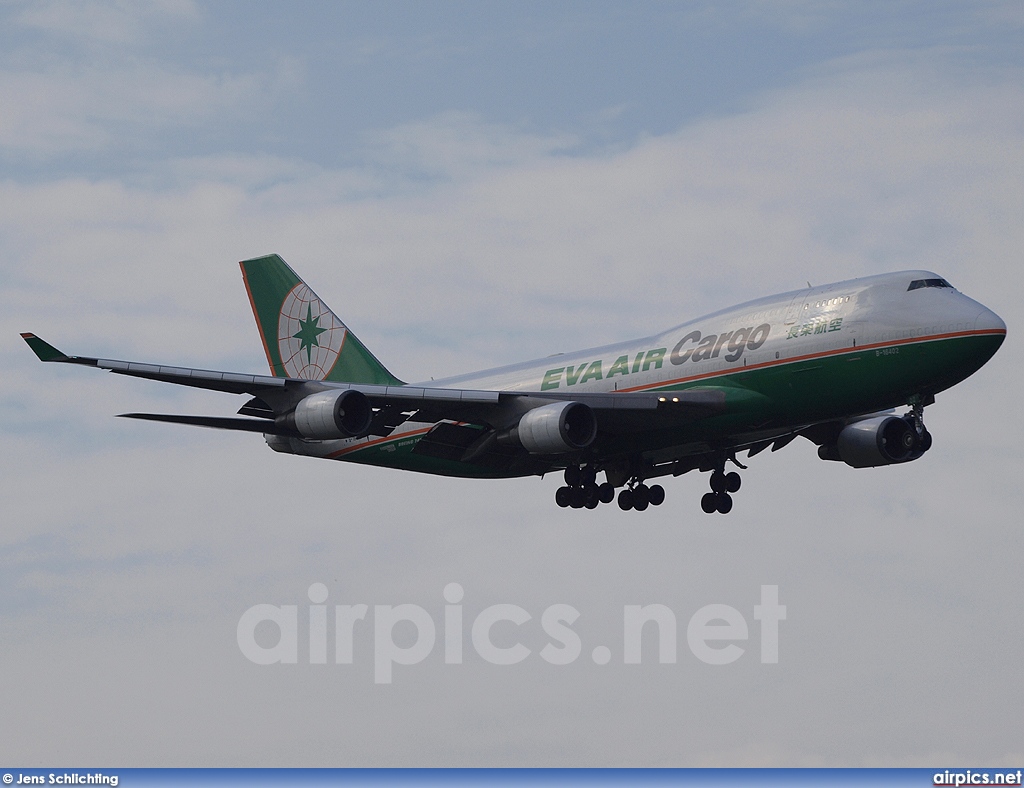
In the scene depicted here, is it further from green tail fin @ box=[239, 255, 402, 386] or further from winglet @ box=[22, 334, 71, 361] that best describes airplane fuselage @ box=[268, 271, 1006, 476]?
winglet @ box=[22, 334, 71, 361]

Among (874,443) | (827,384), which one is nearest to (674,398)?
(827,384)

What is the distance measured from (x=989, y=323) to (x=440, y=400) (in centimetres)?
1492

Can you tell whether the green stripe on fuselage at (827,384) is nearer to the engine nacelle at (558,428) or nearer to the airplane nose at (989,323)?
the airplane nose at (989,323)

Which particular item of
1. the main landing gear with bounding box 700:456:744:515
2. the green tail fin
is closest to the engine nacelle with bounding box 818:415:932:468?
the main landing gear with bounding box 700:456:744:515

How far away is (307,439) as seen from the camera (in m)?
42.8

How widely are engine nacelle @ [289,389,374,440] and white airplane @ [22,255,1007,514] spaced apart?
42 mm

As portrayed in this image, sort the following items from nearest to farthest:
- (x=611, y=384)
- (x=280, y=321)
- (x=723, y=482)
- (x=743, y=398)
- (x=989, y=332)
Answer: (x=989, y=332) → (x=743, y=398) → (x=611, y=384) → (x=723, y=482) → (x=280, y=321)

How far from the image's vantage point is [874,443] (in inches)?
1842

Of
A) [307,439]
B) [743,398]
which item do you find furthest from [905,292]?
[307,439]

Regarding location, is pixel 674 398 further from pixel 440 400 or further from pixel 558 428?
pixel 440 400

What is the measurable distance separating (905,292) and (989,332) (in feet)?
7.98

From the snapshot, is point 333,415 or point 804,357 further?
point 333,415

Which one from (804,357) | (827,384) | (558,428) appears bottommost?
(558,428)

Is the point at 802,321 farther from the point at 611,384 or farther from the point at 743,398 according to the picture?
the point at 611,384
